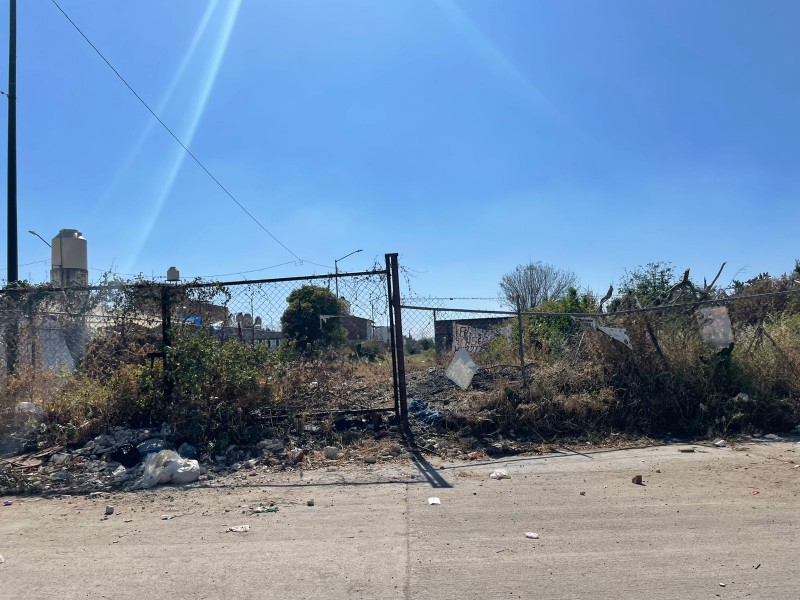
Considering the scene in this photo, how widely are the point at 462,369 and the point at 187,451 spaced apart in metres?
3.71

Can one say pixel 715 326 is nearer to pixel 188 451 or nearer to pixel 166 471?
pixel 188 451

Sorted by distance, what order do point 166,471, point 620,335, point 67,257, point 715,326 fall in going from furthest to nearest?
1. point 67,257
2. point 715,326
3. point 620,335
4. point 166,471

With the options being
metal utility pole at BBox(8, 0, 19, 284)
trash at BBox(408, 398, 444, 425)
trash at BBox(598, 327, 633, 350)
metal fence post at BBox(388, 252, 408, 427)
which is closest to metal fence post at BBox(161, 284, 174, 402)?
metal fence post at BBox(388, 252, 408, 427)

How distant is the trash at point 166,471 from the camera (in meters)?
6.13

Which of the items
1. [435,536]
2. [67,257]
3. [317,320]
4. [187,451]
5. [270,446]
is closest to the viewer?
[435,536]

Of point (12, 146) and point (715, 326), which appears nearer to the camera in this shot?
point (715, 326)

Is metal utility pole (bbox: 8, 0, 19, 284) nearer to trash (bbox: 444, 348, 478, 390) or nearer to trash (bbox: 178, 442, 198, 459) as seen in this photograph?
trash (bbox: 178, 442, 198, 459)

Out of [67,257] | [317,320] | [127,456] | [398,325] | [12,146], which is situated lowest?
[127,456]

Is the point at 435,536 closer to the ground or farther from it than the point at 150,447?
closer to the ground

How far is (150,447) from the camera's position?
686 cm

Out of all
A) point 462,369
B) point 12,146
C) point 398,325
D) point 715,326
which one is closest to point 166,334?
point 398,325

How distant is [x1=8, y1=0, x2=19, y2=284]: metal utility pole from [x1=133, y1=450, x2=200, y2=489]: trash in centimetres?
561

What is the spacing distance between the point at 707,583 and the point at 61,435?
7164 millimetres

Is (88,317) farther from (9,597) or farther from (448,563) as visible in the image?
(448,563)
